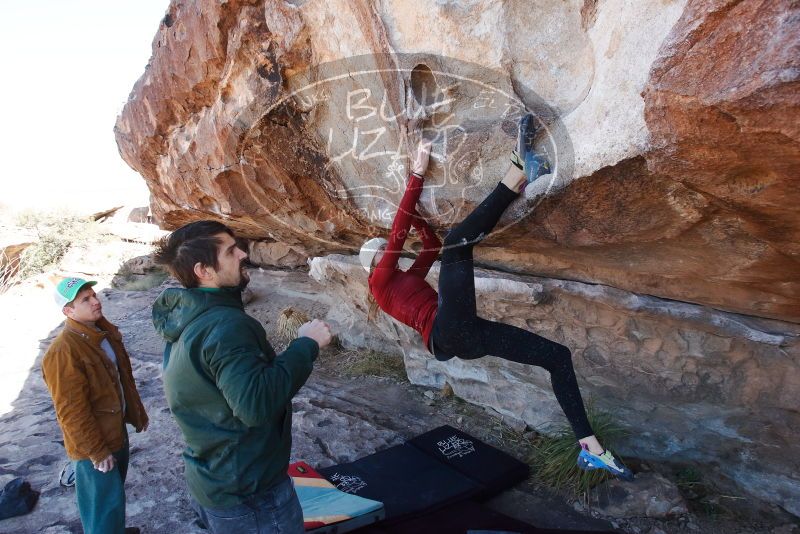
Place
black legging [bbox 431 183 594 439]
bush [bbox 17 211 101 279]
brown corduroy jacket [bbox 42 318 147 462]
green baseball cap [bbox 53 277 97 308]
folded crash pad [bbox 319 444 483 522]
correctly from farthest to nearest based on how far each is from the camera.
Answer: bush [bbox 17 211 101 279] → folded crash pad [bbox 319 444 483 522] → green baseball cap [bbox 53 277 97 308] → brown corduroy jacket [bbox 42 318 147 462] → black legging [bbox 431 183 594 439]

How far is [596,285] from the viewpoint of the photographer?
10.7 feet

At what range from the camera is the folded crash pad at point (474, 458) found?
3234mm

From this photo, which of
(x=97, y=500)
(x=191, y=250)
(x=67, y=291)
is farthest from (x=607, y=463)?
(x=67, y=291)

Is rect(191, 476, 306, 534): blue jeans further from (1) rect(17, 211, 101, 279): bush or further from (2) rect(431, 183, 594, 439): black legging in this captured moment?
(1) rect(17, 211, 101, 279): bush

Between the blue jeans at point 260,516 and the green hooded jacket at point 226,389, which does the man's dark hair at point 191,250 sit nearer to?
the green hooded jacket at point 226,389

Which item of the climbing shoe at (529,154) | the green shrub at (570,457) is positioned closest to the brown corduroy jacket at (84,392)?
the climbing shoe at (529,154)

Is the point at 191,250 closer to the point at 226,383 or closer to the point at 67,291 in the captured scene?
the point at 226,383

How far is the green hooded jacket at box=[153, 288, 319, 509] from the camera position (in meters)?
1.57

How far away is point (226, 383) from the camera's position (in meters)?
1.56

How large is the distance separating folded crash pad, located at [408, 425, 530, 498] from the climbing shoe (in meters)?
1.84

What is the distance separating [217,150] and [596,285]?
9.53ft

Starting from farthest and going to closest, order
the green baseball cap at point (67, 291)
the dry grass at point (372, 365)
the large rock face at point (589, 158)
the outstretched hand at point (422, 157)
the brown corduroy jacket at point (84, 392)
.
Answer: the dry grass at point (372, 365) < the outstretched hand at point (422, 157) < the green baseball cap at point (67, 291) < the brown corduroy jacket at point (84, 392) < the large rock face at point (589, 158)

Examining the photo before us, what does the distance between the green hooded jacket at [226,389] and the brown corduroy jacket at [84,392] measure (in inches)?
38.7

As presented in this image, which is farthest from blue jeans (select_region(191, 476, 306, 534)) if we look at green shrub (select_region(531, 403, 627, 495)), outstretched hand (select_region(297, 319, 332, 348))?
green shrub (select_region(531, 403, 627, 495))
